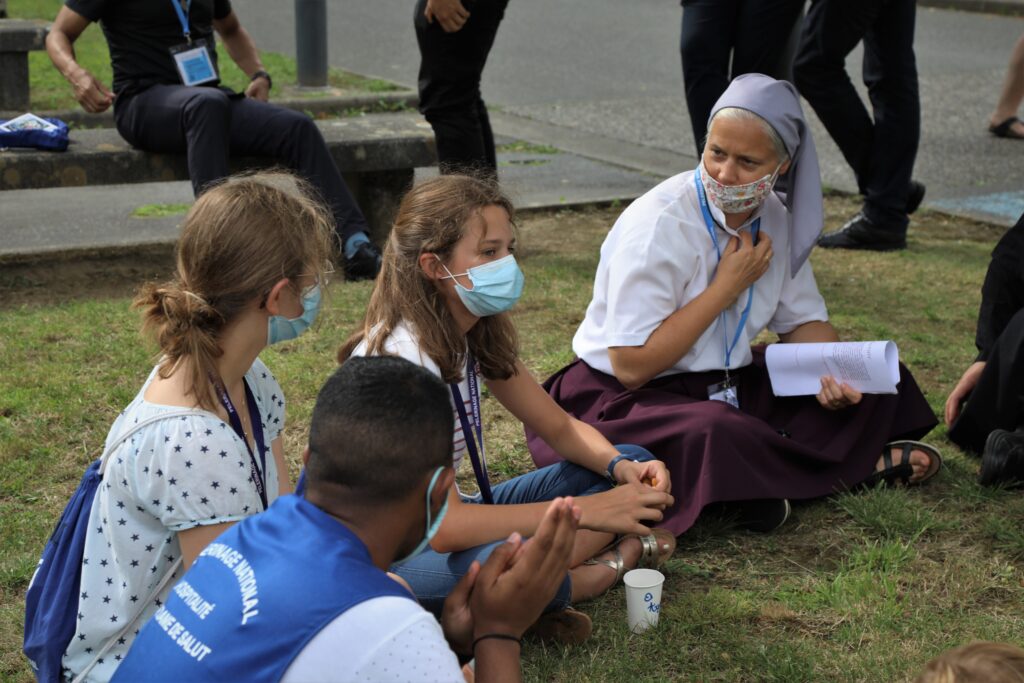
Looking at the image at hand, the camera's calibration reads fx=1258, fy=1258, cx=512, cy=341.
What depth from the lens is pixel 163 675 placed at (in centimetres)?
159

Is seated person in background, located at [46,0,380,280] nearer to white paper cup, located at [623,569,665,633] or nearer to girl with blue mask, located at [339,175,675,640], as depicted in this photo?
girl with blue mask, located at [339,175,675,640]

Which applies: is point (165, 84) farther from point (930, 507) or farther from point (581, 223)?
point (930, 507)

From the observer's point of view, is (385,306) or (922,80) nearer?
(385,306)

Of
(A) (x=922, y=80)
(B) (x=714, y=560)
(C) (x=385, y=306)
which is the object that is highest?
(C) (x=385, y=306)

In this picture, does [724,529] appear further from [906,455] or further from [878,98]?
[878,98]

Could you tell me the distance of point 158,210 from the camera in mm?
6371

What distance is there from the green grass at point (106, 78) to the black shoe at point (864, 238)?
4.12m

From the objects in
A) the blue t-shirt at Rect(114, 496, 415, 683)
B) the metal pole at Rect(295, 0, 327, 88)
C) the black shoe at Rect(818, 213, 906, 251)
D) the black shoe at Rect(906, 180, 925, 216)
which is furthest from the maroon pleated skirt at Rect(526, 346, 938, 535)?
the metal pole at Rect(295, 0, 327, 88)

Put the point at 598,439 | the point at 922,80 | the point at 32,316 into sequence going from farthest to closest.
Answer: the point at 922,80
the point at 32,316
the point at 598,439

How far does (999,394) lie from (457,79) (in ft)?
8.09

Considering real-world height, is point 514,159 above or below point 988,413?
below

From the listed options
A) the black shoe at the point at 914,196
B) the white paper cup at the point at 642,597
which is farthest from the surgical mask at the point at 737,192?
the black shoe at the point at 914,196

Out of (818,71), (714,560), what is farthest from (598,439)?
(818,71)

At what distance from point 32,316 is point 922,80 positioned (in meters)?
8.17
